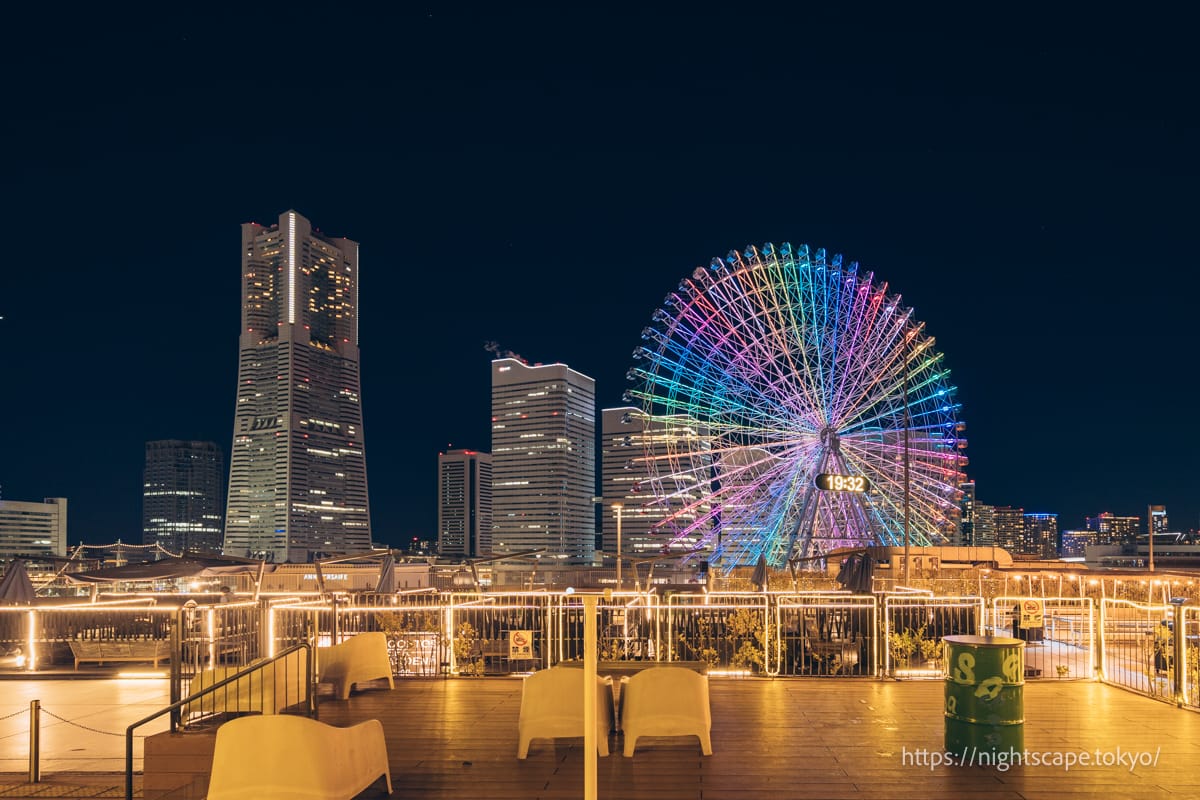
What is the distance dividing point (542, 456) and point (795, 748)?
526ft

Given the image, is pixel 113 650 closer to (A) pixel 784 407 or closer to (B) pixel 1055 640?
(B) pixel 1055 640

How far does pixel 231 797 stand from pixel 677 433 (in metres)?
31.7

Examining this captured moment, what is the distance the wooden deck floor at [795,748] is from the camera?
24.4ft

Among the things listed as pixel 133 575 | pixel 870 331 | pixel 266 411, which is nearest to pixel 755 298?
pixel 870 331

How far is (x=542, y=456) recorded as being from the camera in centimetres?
16862

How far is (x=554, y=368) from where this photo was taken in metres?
148

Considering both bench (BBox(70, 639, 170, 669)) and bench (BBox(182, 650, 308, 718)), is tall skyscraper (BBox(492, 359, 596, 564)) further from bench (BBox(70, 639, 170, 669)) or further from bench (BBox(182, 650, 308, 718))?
bench (BBox(182, 650, 308, 718))

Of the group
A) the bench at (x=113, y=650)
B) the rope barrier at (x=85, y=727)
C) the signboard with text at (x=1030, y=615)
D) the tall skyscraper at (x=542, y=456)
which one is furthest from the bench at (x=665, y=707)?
the tall skyscraper at (x=542, y=456)

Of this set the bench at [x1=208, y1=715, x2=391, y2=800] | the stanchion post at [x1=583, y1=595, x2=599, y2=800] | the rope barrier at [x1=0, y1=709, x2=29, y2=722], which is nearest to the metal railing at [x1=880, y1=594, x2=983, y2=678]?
the bench at [x1=208, y1=715, x2=391, y2=800]

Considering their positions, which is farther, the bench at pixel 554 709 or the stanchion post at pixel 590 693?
the bench at pixel 554 709

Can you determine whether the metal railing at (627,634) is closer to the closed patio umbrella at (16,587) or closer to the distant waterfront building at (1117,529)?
the closed patio umbrella at (16,587)

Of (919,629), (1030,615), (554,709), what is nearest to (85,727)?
(554,709)

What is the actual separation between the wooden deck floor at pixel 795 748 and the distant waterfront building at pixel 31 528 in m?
164

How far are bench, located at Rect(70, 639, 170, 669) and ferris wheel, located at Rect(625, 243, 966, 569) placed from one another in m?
22.6
